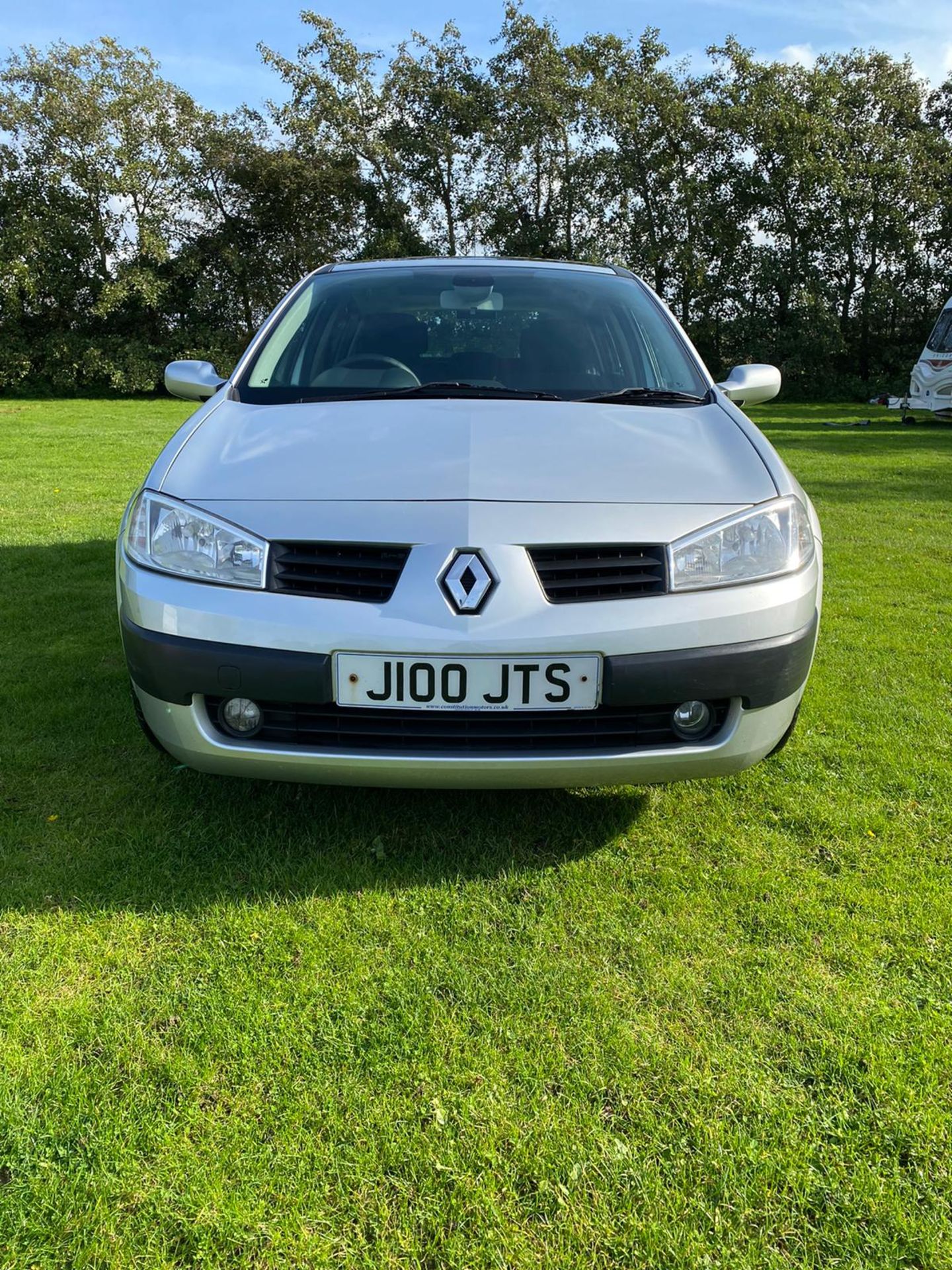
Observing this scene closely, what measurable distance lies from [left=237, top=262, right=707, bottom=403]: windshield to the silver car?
1.51ft

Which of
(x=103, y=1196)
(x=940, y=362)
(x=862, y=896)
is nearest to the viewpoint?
(x=103, y=1196)

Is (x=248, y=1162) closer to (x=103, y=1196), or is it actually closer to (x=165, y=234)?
(x=103, y=1196)

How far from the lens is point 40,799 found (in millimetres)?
2379

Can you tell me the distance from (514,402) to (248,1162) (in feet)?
6.27

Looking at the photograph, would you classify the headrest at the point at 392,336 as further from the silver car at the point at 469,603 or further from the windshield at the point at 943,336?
the windshield at the point at 943,336

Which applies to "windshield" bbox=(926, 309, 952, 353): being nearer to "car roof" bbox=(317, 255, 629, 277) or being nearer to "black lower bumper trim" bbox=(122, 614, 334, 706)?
"car roof" bbox=(317, 255, 629, 277)

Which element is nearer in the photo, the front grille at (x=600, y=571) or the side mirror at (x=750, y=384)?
the front grille at (x=600, y=571)

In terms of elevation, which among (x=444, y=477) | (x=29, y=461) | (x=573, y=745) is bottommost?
(x=29, y=461)

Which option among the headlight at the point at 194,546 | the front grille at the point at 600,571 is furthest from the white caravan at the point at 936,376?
the headlight at the point at 194,546

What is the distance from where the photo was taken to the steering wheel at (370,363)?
9.01 feet

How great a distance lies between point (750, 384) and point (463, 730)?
186 centimetres

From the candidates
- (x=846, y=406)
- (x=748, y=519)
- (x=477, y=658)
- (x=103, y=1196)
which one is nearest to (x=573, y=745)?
(x=477, y=658)

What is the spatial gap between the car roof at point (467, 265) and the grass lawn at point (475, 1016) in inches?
76.6

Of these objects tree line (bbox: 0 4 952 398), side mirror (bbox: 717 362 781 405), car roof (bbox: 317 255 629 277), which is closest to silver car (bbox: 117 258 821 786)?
side mirror (bbox: 717 362 781 405)
